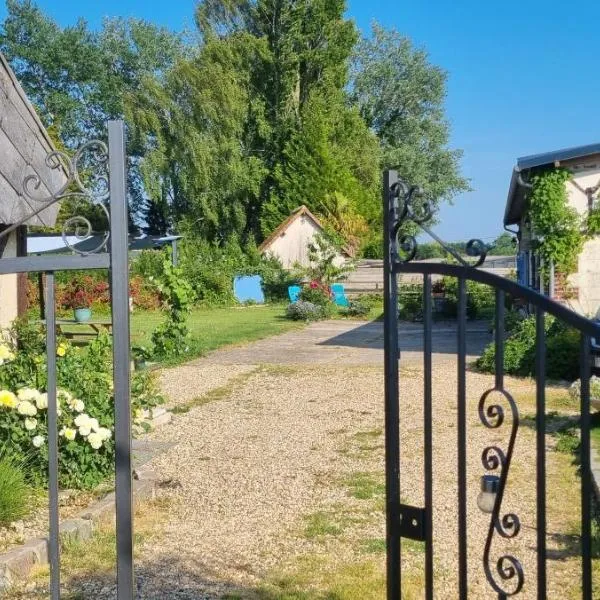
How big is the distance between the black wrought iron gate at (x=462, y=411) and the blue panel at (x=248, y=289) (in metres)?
28.2

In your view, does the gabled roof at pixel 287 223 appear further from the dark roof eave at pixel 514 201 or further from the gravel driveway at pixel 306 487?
the gravel driveway at pixel 306 487

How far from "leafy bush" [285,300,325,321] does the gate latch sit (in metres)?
21.0

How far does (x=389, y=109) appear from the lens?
45.1 meters

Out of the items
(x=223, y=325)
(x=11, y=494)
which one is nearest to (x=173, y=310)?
(x=223, y=325)

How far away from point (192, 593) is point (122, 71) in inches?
1854

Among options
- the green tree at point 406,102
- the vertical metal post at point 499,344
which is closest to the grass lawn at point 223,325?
the vertical metal post at point 499,344

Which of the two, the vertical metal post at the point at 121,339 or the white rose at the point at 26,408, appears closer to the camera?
the vertical metal post at the point at 121,339

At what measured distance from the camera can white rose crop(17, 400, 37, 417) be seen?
4.88m

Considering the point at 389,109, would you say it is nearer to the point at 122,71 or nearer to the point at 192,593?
the point at 122,71

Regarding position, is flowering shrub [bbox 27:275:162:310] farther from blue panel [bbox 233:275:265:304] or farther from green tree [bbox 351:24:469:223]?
green tree [bbox 351:24:469:223]

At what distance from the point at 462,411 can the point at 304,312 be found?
21.3 m

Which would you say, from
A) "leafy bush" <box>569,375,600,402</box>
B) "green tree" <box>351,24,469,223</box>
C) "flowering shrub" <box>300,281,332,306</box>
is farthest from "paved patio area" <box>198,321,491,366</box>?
"green tree" <box>351,24,469,223</box>

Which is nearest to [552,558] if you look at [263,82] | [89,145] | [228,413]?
[89,145]

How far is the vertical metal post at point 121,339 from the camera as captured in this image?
2.23 metres
